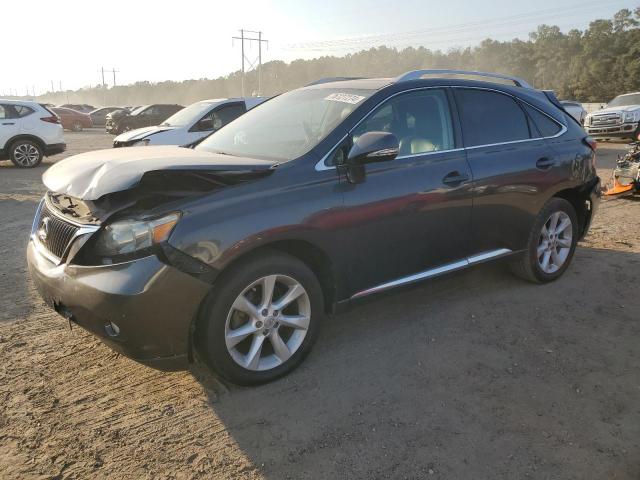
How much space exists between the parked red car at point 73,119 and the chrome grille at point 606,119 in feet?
93.6

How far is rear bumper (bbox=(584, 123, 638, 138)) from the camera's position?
17047 mm

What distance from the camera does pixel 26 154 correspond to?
42.8 feet

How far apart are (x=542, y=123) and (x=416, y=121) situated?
59.9 inches

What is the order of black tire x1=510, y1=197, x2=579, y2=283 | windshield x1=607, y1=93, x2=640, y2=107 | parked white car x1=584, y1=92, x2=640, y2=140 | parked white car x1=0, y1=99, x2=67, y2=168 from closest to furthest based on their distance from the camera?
black tire x1=510, y1=197, x2=579, y2=283
parked white car x1=0, y1=99, x2=67, y2=168
parked white car x1=584, y1=92, x2=640, y2=140
windshield x1=607, y1=93, x2=640, y2=107

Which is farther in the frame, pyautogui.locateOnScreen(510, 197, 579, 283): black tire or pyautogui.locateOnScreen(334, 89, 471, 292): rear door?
pyautogui.locateOnScreen(510, 197, 579, 283): black tire

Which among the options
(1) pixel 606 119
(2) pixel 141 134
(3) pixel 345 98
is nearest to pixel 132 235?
(3) pixel 345 98

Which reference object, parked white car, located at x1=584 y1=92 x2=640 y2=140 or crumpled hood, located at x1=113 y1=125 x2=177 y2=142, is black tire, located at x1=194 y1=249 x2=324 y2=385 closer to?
crumpled hood, located at x1=113 y1=125 x2=177 y2=142

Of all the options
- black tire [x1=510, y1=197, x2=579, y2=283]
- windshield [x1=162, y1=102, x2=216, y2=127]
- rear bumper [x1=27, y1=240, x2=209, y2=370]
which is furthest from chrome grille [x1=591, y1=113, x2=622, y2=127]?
rear bumper [x1=27, y1=240, x2=209, y2=370]

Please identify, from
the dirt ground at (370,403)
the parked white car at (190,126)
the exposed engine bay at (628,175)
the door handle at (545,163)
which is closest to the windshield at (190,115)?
the parked white car at (190,126)

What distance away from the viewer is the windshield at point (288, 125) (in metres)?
3.36

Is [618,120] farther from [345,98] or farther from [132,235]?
[132,235]

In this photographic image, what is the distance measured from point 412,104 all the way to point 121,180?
208 cm

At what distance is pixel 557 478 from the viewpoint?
7.63 ft

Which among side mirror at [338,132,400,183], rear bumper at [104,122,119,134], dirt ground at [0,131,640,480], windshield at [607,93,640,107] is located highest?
windshield at [607,93,640,107]
